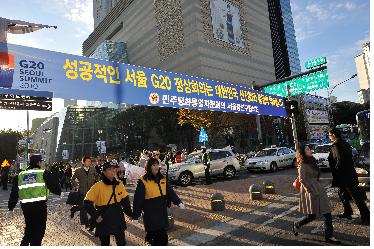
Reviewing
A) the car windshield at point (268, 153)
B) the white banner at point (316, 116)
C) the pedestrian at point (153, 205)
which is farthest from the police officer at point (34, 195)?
the white banner at point (316, 116)

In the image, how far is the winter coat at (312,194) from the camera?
18.6ft

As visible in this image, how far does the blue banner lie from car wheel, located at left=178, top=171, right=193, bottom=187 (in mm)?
5775

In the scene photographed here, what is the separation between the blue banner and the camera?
288 inches

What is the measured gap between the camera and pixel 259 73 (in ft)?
327

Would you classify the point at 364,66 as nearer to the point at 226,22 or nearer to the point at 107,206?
the point at 226,22

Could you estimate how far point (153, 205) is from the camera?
15.9 feet

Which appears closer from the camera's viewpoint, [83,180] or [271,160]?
[83,180]

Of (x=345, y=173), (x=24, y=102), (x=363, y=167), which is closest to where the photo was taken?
(x=345, y=173)

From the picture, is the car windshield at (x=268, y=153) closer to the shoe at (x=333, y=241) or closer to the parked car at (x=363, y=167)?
the parked car at (x=363, y=167)

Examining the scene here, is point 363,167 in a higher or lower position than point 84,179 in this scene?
lower

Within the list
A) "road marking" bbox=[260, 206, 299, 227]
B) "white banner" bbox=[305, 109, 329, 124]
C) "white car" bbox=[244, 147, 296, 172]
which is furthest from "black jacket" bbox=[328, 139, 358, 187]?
"white banner" bbox=[305, 109, 329, 124]

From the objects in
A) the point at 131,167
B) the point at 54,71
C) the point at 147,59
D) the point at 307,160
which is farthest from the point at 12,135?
the point at 307,160

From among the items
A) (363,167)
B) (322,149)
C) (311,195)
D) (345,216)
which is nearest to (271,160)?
(322,149)

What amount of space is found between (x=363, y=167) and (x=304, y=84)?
598cm
